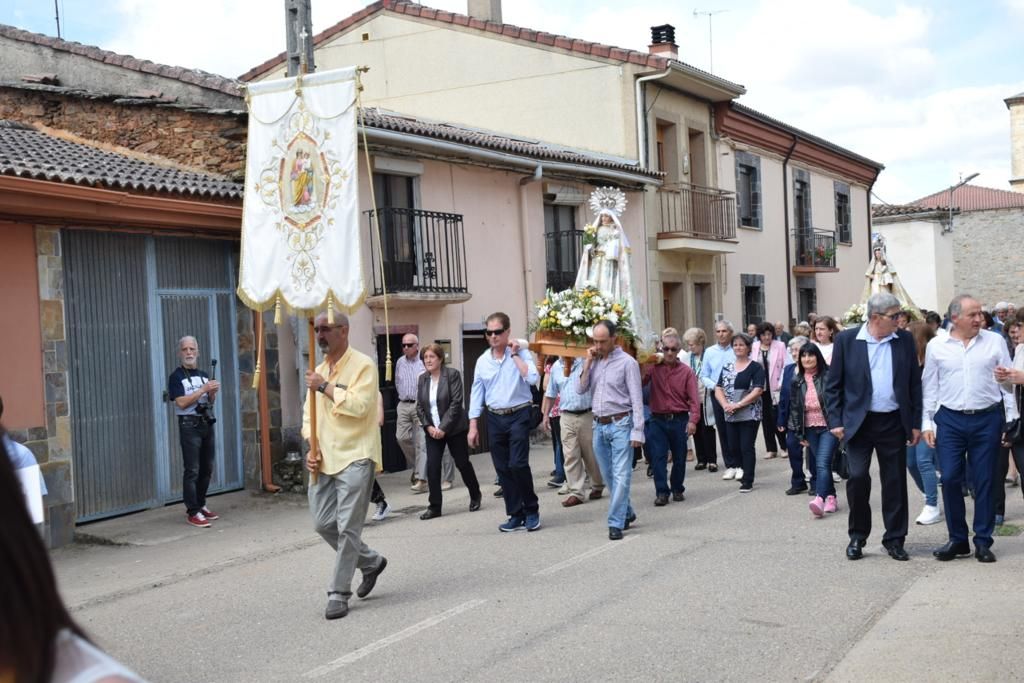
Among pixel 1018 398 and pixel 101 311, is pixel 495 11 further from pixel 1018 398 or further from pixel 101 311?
pixel 1018 398

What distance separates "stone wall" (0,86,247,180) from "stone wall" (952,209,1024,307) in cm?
4109

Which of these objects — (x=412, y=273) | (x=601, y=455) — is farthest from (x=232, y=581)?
(x=412, y=273)

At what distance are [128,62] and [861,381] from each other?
38.0ft

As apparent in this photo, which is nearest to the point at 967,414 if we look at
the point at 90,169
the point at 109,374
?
the point at 109,374

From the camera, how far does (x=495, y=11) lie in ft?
81.1

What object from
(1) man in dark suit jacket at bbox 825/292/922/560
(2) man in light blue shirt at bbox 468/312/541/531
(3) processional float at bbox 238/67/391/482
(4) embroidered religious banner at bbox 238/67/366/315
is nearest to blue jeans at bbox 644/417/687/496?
(2) man in light blue shirt at bbox 468/312/541/531

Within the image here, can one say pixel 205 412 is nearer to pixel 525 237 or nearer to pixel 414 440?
pixel 414 440

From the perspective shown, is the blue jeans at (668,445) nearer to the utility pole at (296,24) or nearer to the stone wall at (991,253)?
the utility pole at (296,24)

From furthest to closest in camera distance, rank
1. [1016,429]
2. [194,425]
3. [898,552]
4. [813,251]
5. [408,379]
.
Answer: [813,251], [408,379], [194,425], [1016,429], [898,552]

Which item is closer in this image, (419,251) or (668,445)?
(668,445)

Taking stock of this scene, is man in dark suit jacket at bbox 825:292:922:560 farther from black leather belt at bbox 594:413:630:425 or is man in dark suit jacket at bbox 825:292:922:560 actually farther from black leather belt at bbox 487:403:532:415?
black leather belt at bbox 487:403:532:415

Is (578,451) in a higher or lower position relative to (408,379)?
lower

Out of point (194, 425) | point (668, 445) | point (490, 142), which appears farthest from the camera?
point (490, 142)

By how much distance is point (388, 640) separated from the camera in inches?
251
